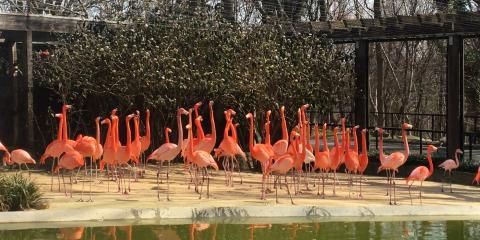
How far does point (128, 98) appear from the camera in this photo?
49.7 feet

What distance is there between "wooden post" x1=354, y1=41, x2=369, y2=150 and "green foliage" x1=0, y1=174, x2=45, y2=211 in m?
10.3

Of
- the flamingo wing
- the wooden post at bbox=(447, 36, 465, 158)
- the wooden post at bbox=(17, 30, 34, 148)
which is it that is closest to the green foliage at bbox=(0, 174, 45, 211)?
the flamingo wing

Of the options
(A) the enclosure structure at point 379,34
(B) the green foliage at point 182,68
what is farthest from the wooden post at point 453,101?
(B) the green foliage at point 182,68

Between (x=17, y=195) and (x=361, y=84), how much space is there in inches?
428

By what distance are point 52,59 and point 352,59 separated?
793 cm

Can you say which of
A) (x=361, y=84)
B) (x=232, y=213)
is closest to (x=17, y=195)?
(x=232, y=213)

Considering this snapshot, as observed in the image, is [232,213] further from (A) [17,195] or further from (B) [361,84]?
(B) [361,84]

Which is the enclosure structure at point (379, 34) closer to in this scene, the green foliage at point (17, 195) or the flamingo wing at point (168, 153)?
the flamingo wing at point (168, 153)

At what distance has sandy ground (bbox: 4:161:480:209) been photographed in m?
10.3

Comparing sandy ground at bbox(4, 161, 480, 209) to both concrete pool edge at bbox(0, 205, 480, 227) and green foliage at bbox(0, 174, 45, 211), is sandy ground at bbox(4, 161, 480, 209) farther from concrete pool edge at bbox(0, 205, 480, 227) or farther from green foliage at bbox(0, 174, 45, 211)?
concrete pool edge at bbox(0, 205, 480, 227)

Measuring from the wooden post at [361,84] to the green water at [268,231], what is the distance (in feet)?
29.5

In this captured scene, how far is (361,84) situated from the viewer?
59.2 feet

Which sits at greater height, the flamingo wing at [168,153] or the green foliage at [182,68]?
the green foliage at [182,68]

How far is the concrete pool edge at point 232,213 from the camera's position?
8789 millimetres
